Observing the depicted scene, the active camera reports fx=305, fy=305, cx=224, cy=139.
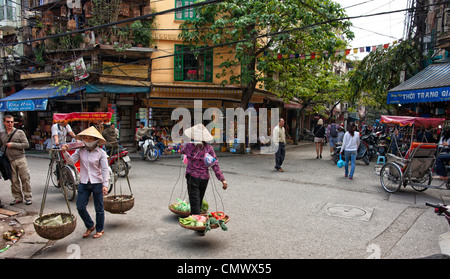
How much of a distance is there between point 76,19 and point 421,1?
56.7ft

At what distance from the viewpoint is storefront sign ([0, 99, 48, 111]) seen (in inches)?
614

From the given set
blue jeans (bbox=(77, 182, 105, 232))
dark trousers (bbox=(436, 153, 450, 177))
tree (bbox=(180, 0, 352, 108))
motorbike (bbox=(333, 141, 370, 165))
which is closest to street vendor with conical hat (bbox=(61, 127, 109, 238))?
blue jeans (bbox=(77, 182, 105, 232))

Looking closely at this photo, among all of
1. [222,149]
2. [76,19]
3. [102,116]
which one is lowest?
[222,149]

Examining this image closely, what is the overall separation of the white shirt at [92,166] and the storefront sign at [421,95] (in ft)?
36.7

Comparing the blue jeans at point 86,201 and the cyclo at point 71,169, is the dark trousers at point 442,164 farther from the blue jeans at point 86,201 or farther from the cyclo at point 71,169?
the blue jeans at point 86,201

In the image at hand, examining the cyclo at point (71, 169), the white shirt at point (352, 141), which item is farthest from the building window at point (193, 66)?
the white shirt at point (352, 141)

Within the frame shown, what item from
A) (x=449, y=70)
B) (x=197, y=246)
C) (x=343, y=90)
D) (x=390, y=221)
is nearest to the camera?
(x=197, y=246)

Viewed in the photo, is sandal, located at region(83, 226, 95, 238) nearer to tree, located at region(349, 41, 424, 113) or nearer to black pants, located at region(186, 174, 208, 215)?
black pants, located at region(186, 174, 208, 215)

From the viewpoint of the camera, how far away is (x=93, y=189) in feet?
15.9

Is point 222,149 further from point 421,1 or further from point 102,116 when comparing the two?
point 421,1

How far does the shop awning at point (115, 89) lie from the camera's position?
50.3ft

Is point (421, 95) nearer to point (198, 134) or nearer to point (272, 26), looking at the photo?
point (272, 26)

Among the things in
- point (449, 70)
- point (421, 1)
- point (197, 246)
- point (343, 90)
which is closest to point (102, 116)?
point (197, 246)

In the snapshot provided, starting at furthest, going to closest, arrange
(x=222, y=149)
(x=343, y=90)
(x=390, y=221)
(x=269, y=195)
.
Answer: (x=343, y=90), (x=222, y=149), (x=269, y=195), (x=390, y=221)
